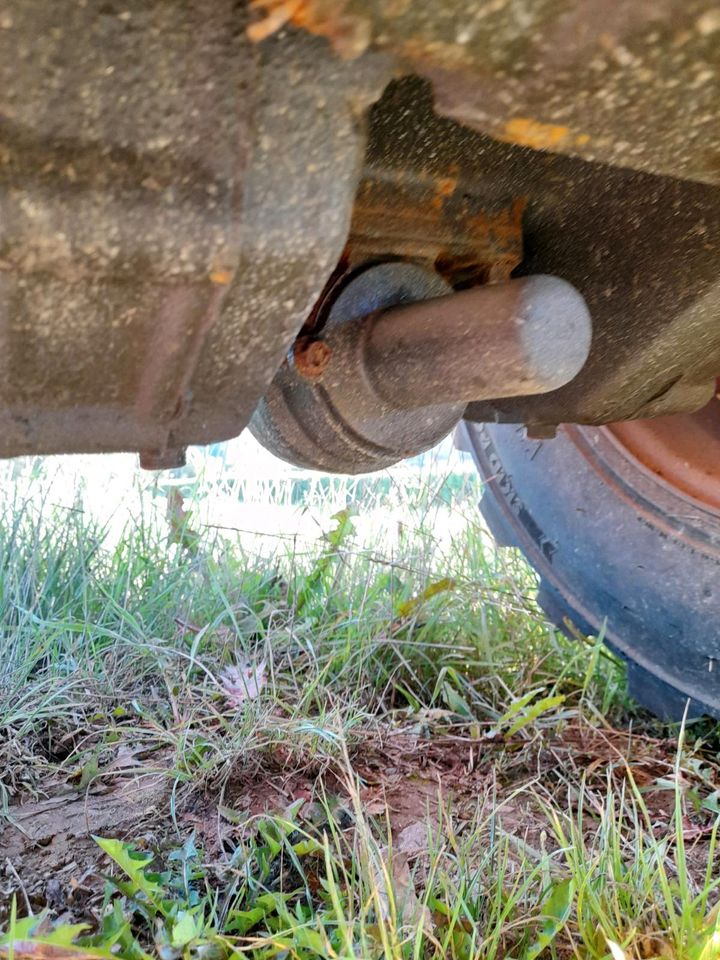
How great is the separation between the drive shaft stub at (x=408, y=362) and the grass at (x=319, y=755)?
16.9 inches

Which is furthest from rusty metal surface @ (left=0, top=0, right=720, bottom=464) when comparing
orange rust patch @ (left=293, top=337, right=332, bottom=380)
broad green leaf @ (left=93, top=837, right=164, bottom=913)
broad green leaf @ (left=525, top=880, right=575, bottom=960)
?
broad green leaf @ (left=525, top=880, right=575, bottom=960)

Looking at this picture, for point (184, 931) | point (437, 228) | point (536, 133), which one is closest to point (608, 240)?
point (437, 228)

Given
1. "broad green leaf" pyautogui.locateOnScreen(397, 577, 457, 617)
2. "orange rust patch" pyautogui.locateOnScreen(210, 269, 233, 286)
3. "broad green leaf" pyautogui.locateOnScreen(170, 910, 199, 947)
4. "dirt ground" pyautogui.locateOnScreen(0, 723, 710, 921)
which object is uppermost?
"orange rust patch" pyautogui.locateOnScreen(210, 269, 233, 286)

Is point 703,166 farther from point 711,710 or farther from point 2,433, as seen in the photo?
point 711,710

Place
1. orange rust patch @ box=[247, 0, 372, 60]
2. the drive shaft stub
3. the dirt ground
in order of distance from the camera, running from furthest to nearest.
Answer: the dirt ground
the drive shaft stub
orange rust patch @ box=[247, 0, 372, 60]

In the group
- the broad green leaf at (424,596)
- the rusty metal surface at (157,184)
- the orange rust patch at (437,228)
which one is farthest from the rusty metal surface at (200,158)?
the broad green leaf at (424,596)

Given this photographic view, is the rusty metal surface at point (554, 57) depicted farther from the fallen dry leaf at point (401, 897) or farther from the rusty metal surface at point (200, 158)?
the fallen dry leaf at point (401, 897)

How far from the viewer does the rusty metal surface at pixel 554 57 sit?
427 millimetres

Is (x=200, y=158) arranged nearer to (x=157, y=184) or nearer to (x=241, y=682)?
(x=157, y=184)

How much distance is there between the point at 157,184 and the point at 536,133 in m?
0.22

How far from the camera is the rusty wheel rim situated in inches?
57.2

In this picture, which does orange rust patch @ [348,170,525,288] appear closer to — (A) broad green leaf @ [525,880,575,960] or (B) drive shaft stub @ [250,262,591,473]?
(B) drive shaft stub @ [250,262,591,473]

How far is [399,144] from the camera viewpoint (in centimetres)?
78

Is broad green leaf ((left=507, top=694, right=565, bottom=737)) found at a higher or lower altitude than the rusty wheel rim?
lower
